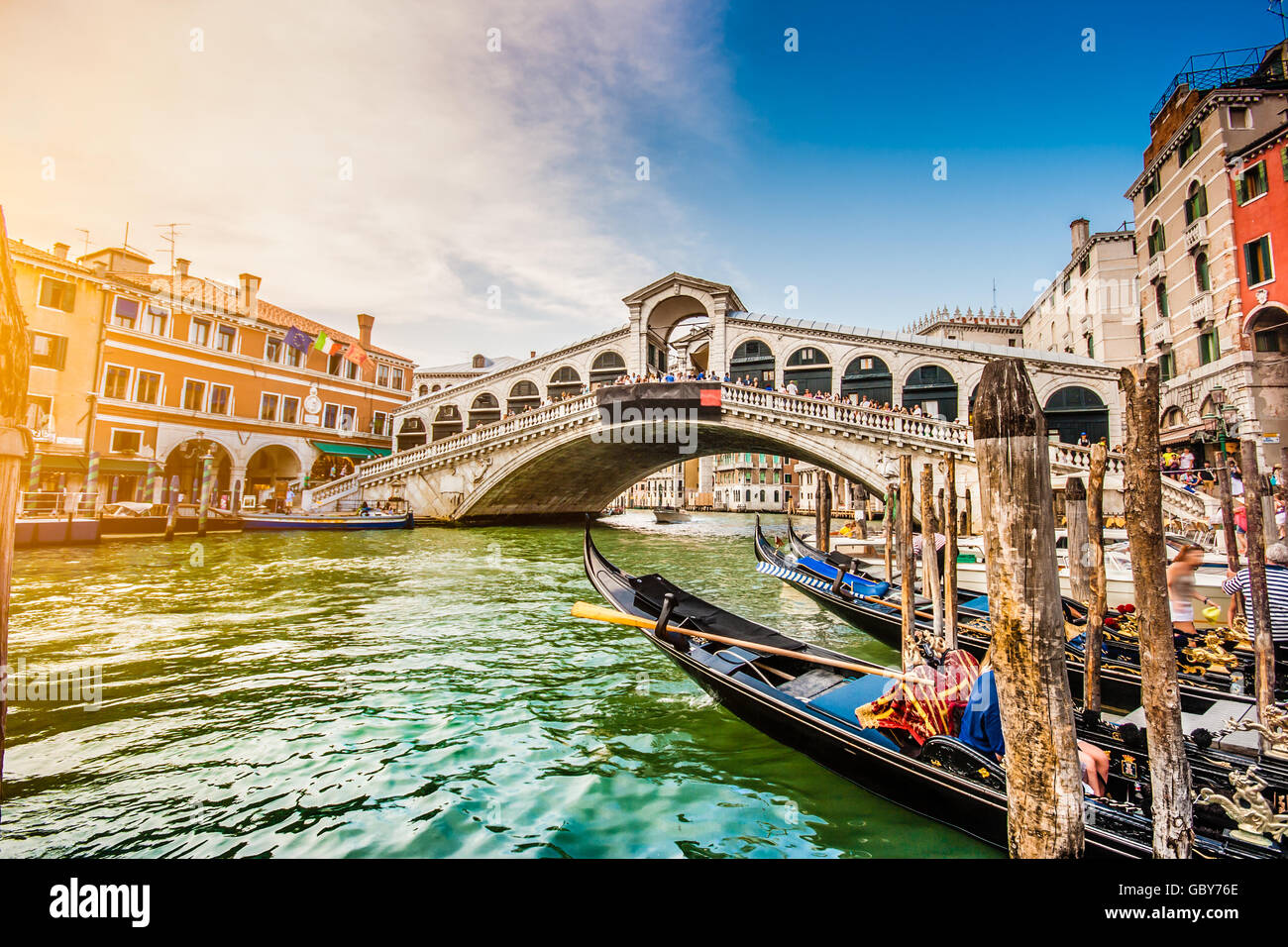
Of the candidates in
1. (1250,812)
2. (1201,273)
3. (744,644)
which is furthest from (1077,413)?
(1250,812)

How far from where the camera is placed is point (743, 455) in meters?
48.3

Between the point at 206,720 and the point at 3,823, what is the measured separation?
1194mm

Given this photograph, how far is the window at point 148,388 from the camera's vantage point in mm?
16734

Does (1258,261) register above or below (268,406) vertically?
above

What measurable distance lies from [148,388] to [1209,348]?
93.2 ft

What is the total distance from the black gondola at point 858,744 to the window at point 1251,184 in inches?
620

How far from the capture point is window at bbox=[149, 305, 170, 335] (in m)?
17.1

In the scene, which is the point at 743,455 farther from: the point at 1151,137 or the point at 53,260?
the point at 53,260

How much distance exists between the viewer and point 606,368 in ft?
78.8

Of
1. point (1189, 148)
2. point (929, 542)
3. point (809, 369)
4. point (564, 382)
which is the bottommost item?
point (929, 542)

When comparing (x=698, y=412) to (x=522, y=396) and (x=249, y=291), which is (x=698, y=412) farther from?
(x=249, y=291)

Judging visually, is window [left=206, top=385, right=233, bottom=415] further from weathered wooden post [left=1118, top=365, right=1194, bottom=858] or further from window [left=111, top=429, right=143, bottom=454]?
weathered wooden post [left=1118, top=365, right=1194, bottom=858]
